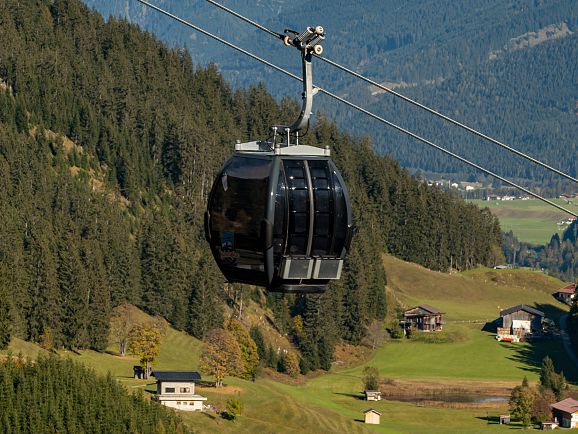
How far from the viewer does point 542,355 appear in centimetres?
17725

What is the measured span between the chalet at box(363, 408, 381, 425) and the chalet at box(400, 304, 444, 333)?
2052 inches

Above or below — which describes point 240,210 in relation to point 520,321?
below

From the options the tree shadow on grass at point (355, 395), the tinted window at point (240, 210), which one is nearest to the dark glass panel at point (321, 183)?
the tinted window at point (240, 210)

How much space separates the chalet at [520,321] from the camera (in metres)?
188

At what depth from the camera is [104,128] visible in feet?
654

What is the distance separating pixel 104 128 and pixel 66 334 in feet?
196

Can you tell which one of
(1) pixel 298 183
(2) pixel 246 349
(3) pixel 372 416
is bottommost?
(3) pixel 372 416

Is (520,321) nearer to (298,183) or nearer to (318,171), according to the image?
(318,171)

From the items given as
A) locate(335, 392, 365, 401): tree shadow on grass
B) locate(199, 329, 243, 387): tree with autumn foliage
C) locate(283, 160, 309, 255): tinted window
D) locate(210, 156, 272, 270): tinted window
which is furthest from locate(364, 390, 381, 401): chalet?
locate(283, 160, 309, 255): tinted window

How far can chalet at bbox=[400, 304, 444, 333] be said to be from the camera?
186000mm

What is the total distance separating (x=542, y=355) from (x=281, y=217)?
5938 inches

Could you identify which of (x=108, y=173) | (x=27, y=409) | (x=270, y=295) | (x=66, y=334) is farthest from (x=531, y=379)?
(x=27, y=409)

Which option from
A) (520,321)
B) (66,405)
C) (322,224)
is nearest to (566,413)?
(520,321)

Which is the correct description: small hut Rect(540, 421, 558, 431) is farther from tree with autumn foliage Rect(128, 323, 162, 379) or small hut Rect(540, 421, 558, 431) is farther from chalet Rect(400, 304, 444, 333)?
chalet Rect(400, 304, 444, 333)
